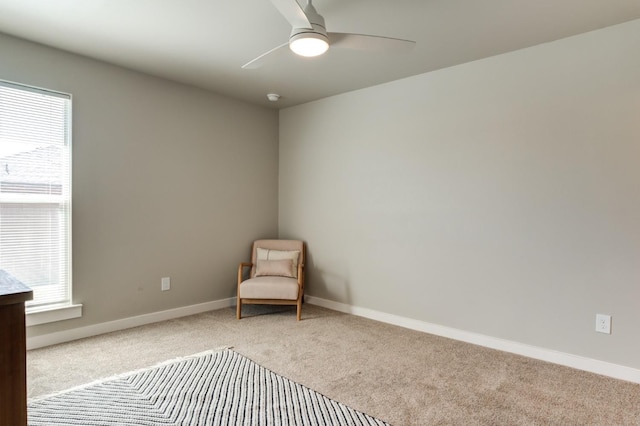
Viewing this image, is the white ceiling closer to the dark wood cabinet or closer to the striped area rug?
the dark wood cabinet

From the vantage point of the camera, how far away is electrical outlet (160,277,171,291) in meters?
3.95

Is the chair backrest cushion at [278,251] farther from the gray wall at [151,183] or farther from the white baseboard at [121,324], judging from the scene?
the white baseboard at [121,324]

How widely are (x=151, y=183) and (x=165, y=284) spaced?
→ 41.3 inches

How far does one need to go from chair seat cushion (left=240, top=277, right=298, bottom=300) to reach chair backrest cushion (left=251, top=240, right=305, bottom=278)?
37 centimetres

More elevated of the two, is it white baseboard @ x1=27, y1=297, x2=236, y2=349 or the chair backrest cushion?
the chair backrest cushion

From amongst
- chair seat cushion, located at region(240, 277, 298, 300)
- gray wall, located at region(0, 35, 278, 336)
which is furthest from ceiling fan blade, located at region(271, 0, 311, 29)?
chair seat cushion, located at region(240, 277, 298, 300)

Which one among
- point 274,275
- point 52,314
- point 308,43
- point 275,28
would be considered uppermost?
point 275,28

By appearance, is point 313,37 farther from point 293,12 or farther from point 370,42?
point 370,42

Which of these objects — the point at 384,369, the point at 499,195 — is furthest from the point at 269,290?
the point at 499,195

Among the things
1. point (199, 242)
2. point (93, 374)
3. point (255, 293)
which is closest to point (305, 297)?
point (255, 293)

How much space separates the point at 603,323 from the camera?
278cm

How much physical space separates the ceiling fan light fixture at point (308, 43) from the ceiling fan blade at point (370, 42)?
0.09m

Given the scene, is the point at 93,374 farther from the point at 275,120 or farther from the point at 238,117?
the point at 275,120

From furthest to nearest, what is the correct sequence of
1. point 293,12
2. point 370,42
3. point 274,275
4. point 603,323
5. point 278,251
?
point 278,251, point 274,275, point 603,323, point 370,42, point 293,12
